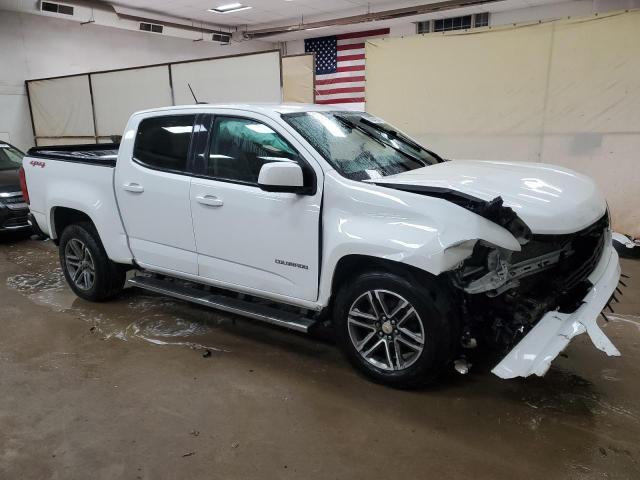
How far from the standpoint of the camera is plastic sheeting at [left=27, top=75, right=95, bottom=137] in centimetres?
1088

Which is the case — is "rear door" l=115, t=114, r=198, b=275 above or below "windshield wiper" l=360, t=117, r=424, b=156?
below

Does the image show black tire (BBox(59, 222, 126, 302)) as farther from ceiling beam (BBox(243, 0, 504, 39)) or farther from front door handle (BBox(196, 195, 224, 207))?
ceiling beam (BBox(243, 0, 504, 39))

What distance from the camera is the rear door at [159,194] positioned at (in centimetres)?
363

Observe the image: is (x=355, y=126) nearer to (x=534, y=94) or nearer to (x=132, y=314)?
(x=132, y=314)

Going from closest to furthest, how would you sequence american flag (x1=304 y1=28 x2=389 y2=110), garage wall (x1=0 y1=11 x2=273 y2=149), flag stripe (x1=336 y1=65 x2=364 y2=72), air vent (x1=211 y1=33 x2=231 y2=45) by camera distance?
garage wall (x1=0 y1=11 x2=273 y2=149) < american flag (x1=304 y1=28 x2=389 y2=110) < flag stripe (x1=336 y1=65 x2=364 y2=72) < air vent (x1=211 y1=33 x2=231 y2=45)

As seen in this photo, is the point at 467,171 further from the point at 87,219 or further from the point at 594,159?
the point at 594,159

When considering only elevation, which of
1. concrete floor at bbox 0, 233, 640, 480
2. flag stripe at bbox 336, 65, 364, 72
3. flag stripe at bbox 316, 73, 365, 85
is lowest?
concrete floor at bbox 0, 233, 640, 480

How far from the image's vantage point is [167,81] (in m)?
8.88

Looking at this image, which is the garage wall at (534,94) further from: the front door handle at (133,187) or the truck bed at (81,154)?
the front door handle at (133,187)

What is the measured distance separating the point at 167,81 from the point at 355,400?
7.77 m

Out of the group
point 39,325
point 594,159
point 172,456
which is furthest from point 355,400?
point 594,159

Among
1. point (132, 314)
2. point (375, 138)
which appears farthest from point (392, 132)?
point (132, 314)

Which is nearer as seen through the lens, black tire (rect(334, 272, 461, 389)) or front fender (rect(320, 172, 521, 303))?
front fender (rect(320, 172, 521, 303))

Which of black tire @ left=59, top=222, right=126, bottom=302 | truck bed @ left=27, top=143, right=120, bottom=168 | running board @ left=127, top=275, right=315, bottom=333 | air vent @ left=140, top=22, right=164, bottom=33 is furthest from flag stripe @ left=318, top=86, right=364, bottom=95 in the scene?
running board @ left=127, top=275, right=315, bottom=333
